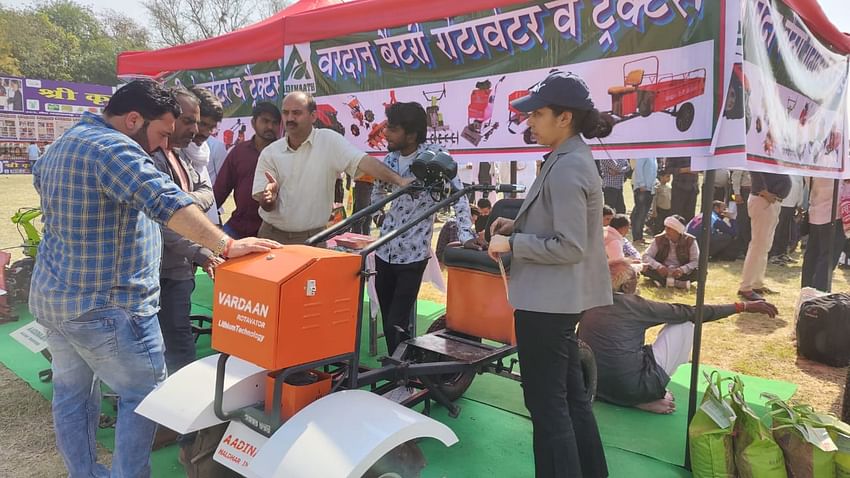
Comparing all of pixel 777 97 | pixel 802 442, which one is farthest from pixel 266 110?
pixel 802 442

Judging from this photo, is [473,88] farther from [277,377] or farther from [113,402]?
[113,402]

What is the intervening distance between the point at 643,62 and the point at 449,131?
1.34m

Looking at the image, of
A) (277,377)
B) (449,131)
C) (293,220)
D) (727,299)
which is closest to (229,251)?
(277,377)

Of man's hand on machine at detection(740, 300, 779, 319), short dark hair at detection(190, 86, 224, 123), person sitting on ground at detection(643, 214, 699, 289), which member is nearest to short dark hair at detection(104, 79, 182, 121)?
short dark hair at detection(190, 86, 224, 123)

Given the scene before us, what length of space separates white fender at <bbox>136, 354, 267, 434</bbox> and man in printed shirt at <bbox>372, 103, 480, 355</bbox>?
1219 millimetres

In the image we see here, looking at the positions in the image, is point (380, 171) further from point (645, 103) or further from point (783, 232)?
point (783, 232)

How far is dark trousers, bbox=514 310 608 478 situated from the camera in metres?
2.18

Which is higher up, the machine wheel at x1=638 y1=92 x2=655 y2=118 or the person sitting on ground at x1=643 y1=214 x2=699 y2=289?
the machine wheel at x1=638 y1=92 x2=655 y2=118

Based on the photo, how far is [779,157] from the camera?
10.3 feet

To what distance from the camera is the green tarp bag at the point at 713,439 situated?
8.21 feet

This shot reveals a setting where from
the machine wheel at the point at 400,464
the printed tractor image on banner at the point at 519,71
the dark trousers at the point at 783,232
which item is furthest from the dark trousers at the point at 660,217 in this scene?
the machine wheel at the point at 400,464

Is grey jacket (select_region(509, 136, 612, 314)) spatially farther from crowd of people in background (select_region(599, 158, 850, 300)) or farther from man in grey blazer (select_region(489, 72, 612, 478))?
crowd of people in background (select_region(599, 158, 850, 300))

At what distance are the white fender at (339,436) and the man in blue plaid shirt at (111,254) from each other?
0.64m

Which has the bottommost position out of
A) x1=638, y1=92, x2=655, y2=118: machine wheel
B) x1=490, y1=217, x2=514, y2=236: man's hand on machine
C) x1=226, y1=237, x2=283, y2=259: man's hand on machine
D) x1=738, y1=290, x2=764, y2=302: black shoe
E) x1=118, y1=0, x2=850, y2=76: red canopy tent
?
x1=738, y1=290, x2=764, y2=302: black shoe
